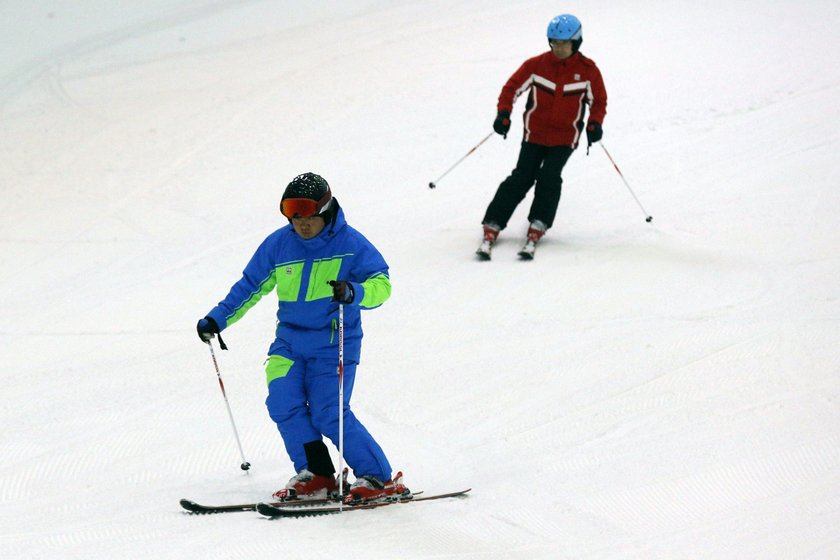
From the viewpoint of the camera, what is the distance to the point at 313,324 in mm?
4609

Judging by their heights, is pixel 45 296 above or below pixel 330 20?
below

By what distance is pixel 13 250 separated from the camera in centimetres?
933

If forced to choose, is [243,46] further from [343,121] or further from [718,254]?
[718,254]

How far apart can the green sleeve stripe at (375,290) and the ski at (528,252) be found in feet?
→ 12.7

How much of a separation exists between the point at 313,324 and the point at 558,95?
4.16 m

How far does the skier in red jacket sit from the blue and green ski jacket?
3.88m

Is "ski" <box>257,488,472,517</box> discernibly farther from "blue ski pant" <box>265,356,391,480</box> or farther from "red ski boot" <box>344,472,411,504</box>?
"blue ski pant" <box>265,356,391,480</box>

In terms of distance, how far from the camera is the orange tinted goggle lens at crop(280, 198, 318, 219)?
4375 millimetres

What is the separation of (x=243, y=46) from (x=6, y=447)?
31.1 ft

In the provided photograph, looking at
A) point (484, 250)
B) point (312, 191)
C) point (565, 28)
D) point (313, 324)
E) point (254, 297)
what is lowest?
point (484, 250)

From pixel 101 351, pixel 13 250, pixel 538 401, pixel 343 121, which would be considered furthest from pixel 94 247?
pixel 538 401

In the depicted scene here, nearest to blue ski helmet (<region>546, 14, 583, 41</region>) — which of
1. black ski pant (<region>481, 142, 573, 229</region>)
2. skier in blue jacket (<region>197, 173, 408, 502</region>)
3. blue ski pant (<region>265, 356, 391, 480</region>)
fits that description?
black ski pant (<region>481, 142, 573, 229</region>)

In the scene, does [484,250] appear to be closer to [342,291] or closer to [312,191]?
[312,191]

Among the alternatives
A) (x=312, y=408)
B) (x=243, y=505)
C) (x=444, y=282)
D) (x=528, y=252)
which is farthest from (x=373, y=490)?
(x=528, y=252)
